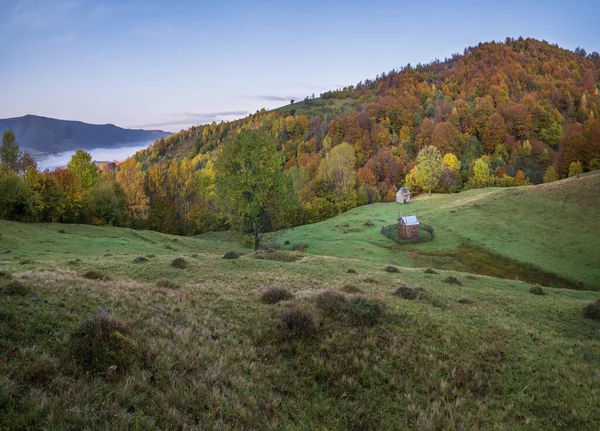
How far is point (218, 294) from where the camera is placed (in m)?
15.2

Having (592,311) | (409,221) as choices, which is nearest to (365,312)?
(592,311)

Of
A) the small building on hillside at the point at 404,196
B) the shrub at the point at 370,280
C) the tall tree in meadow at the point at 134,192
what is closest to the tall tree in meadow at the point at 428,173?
the small building on hillside at the point at 404,196

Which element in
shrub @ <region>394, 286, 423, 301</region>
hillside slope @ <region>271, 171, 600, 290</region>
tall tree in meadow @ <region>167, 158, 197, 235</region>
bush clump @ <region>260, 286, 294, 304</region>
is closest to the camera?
bush clump @ <region>260, 286, 294, 304</region>

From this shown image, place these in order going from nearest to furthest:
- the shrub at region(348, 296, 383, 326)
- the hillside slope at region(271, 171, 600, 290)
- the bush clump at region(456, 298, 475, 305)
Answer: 1. the shrub at region(348, 296, 383, 326)
2. the bush clump at region(456, 298, 475, 305)
3. the hillside slope at region(271, 171, 600, 290)

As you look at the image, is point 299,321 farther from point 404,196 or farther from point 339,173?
point 339,173

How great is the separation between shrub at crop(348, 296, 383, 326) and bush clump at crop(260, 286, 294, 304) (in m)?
3.20

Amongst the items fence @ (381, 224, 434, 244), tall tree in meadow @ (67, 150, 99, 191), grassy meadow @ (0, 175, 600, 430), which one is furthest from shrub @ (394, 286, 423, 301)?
tall tree in meadow @ (67, 150, 99, 191)

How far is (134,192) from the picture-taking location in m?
83.6

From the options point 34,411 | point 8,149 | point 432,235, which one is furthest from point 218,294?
point 8,149

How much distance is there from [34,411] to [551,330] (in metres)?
18.3

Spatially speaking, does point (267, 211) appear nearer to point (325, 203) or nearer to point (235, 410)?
point (235, 410)

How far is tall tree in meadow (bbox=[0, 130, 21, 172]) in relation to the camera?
82.8m

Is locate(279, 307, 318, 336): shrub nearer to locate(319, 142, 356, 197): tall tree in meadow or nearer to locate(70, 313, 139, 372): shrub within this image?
locate(70, 313, 139, 372): shrub

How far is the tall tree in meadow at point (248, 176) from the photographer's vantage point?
43.1 m
